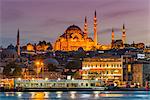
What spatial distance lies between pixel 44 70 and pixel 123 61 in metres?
3.42

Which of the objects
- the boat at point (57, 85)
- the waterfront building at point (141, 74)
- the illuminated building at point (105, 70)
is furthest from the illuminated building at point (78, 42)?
the boat at point (57, 85)

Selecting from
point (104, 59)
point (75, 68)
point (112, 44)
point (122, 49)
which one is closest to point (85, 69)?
point (104, 59)

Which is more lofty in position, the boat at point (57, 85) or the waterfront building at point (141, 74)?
the waterfront building at point (141, 74)

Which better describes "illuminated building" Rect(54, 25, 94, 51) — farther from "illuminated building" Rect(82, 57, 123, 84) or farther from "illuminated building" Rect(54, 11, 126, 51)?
"illuminated building" Rect(82, 57, 123, 84)

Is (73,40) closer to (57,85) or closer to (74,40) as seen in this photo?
(74,40)

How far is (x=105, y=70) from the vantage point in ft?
89.1

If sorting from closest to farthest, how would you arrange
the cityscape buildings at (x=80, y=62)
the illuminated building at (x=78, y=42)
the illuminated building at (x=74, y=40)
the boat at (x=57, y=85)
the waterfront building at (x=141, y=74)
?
the boat at (x=57, y=85)
the waterfront building at (x=141, y=74)
the cityscape buildings at (x=80, y=62)
the illuminated building at (x=78, y=42)
the illuminated building at (x=74, y=40)

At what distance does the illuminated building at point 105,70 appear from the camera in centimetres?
2692

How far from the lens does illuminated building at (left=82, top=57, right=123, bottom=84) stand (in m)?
26.9

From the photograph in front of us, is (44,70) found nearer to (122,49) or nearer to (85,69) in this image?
(85,69)

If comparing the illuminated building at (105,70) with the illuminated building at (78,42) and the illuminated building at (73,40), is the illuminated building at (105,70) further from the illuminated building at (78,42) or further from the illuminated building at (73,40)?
the illuminated building at (73,40)

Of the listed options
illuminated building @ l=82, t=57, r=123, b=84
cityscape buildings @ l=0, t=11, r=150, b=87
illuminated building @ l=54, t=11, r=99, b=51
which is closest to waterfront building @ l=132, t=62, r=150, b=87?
cityscape buildings @ l=0, t=11, r=150, b=87

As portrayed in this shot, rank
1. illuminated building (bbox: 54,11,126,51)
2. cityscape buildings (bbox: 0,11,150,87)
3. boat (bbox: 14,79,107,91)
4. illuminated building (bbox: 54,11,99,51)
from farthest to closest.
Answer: illuminated building (bbox: 54,11,99,51)
illuminated building (bbox: 54,11,126,51)
cityscape buildings (bbox: 0,11,150,87)
boat (bbox: 14,79,107,91)

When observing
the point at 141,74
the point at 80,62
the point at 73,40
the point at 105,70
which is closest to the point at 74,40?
the point at 73,40
